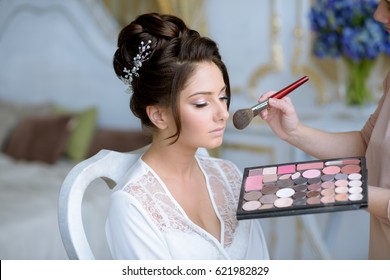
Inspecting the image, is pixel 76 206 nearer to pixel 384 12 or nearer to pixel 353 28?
pixel 384 12

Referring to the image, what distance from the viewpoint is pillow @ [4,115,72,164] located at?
12.1 ft

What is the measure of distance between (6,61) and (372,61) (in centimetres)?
283

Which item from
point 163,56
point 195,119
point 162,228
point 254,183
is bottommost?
point 162,228

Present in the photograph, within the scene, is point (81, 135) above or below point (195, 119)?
below

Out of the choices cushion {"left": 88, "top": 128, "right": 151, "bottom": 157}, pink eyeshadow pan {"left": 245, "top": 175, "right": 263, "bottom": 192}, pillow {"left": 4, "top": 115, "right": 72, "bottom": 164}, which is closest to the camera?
pink eyeshadow pan {"left": 245, "top": 175, "right": 263, "bottom": 192}

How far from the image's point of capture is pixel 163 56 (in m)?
1.37

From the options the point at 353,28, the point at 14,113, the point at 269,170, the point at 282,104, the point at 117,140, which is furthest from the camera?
the point at 14,113

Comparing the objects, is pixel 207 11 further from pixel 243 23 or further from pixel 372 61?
pixel 372 61

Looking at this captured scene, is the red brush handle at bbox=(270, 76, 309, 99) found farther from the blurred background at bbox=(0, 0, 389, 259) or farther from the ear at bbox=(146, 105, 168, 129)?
the blurred background at bbox=(0, 0, 389, 259)

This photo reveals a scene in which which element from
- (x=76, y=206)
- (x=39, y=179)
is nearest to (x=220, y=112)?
(x=76, y=206)

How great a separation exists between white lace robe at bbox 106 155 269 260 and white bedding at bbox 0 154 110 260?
1269 millimetres

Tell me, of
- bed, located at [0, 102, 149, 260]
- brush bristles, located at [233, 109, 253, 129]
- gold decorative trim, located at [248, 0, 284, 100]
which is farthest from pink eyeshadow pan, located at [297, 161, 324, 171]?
gold decorative trim, located at [248, 0, 284, 100]

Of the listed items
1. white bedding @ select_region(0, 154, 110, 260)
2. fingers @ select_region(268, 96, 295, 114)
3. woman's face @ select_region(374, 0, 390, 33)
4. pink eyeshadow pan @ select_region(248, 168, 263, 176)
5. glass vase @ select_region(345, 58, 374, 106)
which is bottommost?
white bedding @ select_region(0, 154, 110, 260)

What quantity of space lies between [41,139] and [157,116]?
249 centimetres
